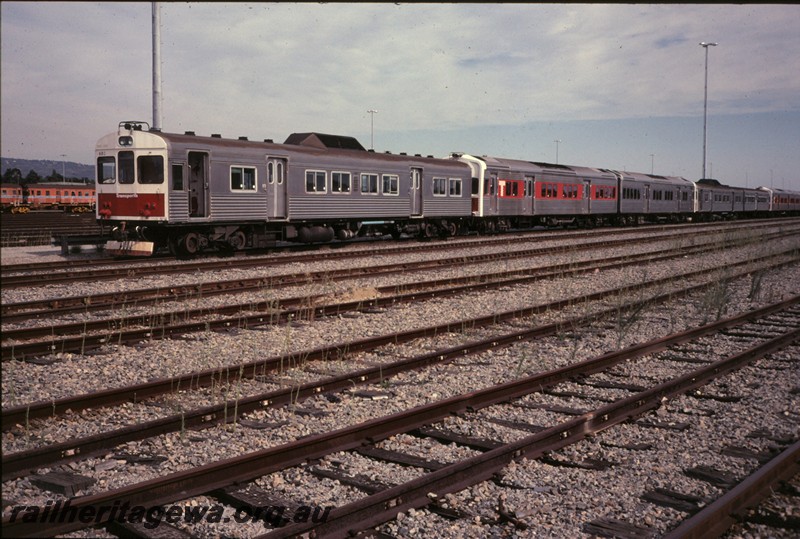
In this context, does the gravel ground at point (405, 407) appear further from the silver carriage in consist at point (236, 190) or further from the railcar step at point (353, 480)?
the silver carriage in consist at point (236, 190)

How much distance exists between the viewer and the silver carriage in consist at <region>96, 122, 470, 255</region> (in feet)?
55.5

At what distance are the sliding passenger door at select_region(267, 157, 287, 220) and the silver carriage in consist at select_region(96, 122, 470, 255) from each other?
0.09ft

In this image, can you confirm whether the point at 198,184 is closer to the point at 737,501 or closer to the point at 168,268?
the point at 168,268

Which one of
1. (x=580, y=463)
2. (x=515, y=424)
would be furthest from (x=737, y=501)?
(x=515, y=424)

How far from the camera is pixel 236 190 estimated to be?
18.2 meters

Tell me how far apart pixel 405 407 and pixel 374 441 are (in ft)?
3.47

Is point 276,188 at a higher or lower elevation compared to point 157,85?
lower

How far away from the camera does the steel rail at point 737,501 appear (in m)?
3.67

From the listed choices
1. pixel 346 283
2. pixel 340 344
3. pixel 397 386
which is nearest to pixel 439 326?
pixel 340 344

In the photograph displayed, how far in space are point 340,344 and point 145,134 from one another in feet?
36.4

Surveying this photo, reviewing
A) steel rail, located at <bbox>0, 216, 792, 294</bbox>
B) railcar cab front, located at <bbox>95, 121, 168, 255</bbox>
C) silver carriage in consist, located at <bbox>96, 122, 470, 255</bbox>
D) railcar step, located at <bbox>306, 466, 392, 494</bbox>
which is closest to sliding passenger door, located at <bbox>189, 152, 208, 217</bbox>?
silver carriage in consist, located at <bbox>96, 122, 470, 255</bbox>

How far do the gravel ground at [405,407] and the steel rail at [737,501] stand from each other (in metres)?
0.30

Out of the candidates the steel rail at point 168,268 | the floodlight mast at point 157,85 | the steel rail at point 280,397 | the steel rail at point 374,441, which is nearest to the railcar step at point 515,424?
the steel rail at point 374,441

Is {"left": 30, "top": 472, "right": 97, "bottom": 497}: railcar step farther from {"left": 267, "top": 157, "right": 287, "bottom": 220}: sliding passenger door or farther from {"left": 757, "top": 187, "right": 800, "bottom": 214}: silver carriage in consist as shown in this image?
{"left": 757, "top": 187, "right": 800, "bottom": 214}: silver carriage in consist
